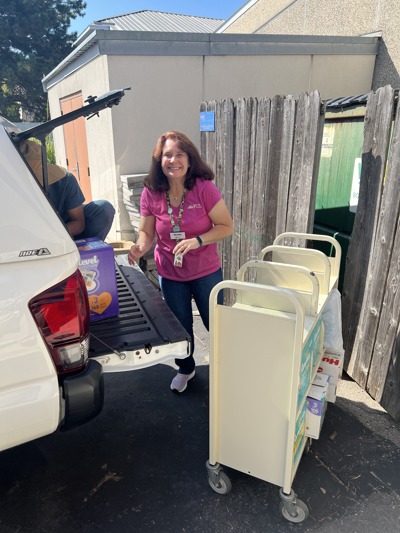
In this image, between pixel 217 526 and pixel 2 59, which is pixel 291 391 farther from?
pixel 2 59

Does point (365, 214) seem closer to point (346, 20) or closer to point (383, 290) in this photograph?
point (383, 290)

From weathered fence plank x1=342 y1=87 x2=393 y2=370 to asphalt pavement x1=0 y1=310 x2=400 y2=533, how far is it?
0.55m

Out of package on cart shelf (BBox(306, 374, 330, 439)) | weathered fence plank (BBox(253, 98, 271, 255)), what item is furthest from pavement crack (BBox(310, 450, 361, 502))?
weathered fence plank (BBox(253, 98, 271, 255))

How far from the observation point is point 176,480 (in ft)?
7.51

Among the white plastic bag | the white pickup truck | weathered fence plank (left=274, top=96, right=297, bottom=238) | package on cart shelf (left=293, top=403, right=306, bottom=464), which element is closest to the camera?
the white pickup truck

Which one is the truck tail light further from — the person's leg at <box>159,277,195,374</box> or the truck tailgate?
the person's leg at <box>159,277,195,374</box>

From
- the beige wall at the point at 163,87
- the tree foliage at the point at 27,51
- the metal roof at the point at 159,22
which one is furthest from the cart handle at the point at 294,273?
the tree foliage at the point at 27,51

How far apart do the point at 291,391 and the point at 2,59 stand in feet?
93.8

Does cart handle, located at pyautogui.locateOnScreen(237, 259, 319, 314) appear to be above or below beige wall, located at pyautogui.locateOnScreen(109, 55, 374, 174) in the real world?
below

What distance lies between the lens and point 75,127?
8.41 meters

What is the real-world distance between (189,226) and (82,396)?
132 centimetres

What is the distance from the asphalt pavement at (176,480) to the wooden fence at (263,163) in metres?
1.57

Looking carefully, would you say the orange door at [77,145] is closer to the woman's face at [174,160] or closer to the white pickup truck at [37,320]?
the woman's face at [174,160]

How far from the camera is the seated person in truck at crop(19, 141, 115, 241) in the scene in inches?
106
